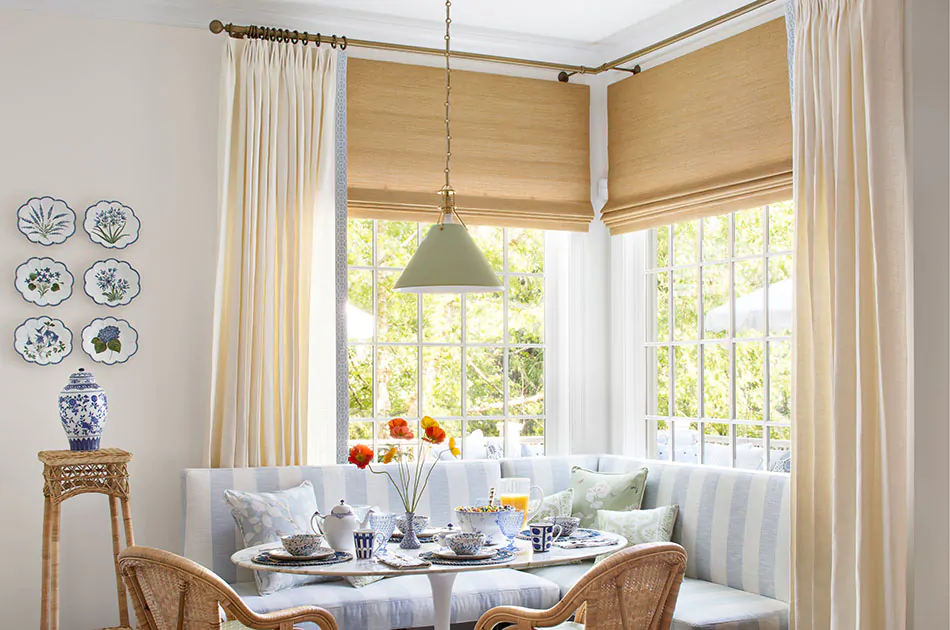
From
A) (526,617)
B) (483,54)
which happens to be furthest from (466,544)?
(483,54)

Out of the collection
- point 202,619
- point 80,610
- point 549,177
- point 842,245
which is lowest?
point 80,610

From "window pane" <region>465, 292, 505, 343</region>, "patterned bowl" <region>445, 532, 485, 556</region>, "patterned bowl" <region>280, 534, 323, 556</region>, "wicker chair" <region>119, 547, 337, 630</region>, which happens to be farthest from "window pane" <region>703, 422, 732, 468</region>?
"wicker chair" <region>119, 547, 337, 630</region>

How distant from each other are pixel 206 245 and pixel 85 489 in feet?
3.92

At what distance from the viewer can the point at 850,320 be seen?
3.53 meters

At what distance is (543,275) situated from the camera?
5305 millimetres

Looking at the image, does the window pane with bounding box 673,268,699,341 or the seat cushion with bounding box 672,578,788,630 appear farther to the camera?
the window pane with bounding box 673,268,699,341

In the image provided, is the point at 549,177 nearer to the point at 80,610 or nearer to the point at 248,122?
the point at 248,122

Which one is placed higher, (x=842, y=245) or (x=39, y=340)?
(x=842, y=245)

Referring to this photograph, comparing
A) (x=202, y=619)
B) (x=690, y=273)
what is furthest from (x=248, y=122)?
(x=202, y=619)

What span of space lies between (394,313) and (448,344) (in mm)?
320

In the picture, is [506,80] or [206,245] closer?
[206,245]

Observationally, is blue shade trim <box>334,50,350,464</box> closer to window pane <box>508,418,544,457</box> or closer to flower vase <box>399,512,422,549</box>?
window pane <box>508,418,544,457</box>

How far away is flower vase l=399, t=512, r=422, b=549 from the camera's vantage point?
3090mm

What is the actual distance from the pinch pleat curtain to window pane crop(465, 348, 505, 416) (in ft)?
2.69
